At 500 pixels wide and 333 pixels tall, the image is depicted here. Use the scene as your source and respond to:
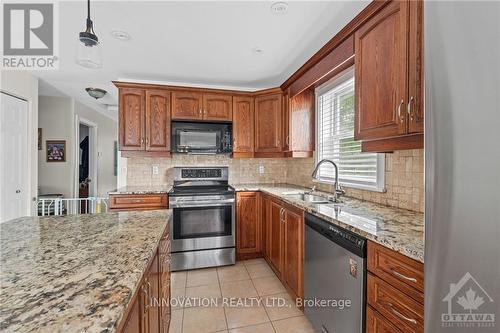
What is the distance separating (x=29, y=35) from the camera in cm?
200

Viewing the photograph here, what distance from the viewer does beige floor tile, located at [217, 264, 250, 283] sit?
2545 mm

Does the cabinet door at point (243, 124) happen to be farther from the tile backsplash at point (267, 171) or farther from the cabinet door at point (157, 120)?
the cabinet door at point (157, 120)

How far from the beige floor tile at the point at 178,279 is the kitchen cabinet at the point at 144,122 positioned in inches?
57.9

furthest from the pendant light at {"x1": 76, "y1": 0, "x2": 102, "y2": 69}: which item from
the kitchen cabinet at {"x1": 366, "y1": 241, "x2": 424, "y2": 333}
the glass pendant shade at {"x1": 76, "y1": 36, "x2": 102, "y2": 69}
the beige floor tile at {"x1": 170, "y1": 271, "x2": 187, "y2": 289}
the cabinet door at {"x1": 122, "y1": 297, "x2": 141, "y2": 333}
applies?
the beige floor tile at {"x1": 170, "y1": 271, "x2": 187, "y2": 289}

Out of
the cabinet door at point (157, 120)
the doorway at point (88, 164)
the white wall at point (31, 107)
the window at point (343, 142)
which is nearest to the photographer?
the window at point (343, 142)

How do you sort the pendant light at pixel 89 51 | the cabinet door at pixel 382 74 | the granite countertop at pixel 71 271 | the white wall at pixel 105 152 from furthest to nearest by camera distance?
the white wall at pixel 105 152 < the cabinet door at pixel 382 74 < the pendant light at pixel 89 51 < the granite countertop at pixel 71 271

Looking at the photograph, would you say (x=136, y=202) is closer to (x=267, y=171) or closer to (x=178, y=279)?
(x=178, y=279)

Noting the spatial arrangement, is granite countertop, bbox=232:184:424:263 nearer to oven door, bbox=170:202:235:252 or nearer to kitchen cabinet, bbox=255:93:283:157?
oven door, bbox=170:202:235:252

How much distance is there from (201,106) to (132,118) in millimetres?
880

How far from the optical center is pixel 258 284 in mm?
2412

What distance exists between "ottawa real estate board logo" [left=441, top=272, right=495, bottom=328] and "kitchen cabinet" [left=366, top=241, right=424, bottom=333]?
0.26 meters

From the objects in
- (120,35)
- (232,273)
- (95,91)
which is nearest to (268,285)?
(232,273)

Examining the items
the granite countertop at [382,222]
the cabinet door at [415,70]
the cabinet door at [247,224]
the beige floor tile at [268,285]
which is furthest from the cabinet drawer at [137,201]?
the cabinet door at [415,70]

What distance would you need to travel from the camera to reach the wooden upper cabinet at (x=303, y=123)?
9.73 feet
